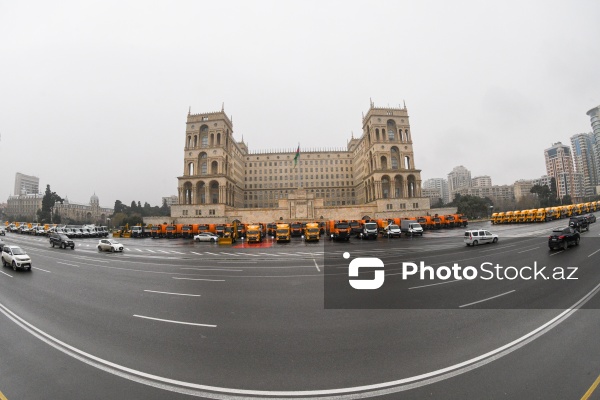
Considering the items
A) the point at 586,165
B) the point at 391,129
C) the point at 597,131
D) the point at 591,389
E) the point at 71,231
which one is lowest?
the point at 591,389

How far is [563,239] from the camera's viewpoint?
1942cm

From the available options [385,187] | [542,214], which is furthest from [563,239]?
[385,187]

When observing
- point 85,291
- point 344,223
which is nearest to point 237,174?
point 344,223

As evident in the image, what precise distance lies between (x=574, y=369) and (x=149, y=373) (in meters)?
8.57

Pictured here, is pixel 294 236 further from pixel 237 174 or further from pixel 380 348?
pixel 237 174

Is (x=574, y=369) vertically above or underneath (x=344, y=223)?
underneath

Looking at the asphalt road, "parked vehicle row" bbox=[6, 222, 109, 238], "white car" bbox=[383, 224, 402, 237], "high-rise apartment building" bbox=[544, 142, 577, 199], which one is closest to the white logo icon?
the asphalt road

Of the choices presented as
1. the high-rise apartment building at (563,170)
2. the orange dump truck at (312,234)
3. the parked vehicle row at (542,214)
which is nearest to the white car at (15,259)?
the orange dump truck at (312,234)

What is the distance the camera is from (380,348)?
20.8 ft

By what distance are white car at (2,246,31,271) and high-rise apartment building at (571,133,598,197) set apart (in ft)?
633

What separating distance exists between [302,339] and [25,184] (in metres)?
255

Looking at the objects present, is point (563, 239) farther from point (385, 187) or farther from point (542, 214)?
point (385, 187)

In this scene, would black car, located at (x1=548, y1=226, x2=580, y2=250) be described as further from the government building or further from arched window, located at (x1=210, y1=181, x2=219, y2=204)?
arched window, located at (x1=210, y1=181, x2=219, y2=204)

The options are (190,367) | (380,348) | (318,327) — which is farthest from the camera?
(318,327)
